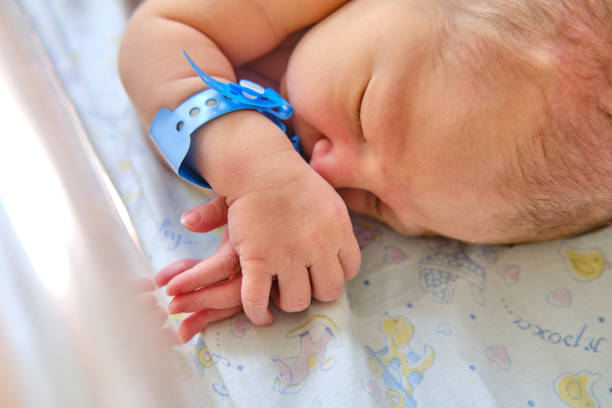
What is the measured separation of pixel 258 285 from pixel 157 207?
0.90ft

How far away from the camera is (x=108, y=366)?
0.33 m

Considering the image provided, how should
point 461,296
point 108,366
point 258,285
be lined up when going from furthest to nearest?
point 461,296 → point 258,285 → point 108,366

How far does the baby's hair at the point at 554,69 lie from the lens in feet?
1.92

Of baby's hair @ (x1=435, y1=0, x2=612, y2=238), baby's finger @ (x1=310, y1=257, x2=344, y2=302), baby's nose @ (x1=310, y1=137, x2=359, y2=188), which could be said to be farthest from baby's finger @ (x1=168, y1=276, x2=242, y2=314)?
baby's hair @ (x1=435, y1=0, x2=612, y2=238)

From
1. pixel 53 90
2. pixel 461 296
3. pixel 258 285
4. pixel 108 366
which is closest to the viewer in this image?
pixel 108 366

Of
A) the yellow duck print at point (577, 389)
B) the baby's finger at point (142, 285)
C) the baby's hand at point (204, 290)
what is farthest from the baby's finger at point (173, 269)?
the yellow duck print at point (577, 389)

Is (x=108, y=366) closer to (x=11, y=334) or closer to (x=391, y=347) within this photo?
(x=11, y=334)

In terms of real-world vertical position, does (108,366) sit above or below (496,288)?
above

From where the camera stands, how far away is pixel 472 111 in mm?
606

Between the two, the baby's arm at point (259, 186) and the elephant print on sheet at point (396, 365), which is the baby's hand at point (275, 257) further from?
the elephant print on sheet at point (396, 365)

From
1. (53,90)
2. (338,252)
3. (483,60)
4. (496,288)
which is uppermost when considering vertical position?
(53,90)

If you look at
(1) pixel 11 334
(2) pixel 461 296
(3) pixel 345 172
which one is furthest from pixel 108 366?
(2) pixel 461 296

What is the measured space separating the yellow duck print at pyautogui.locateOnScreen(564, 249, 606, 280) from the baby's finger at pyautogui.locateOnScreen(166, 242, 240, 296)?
0.53 metres

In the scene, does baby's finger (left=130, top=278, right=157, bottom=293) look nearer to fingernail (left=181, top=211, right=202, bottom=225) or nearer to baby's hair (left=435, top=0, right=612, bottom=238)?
fingernail (left=181, top=211, right=202, bottom=225)
